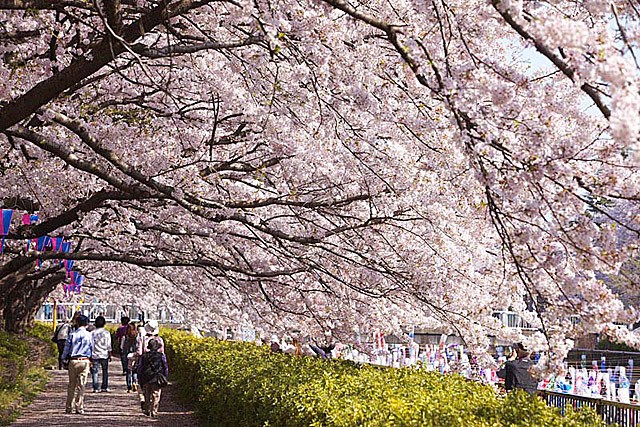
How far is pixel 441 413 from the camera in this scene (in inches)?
236

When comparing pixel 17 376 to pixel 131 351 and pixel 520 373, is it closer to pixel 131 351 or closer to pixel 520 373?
pixel 131 351

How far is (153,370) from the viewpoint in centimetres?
1438

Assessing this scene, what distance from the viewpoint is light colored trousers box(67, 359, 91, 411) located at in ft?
→ 49.3

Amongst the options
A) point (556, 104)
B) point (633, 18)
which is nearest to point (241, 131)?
point (556, 104)

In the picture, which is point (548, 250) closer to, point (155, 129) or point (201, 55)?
point (201, 55)

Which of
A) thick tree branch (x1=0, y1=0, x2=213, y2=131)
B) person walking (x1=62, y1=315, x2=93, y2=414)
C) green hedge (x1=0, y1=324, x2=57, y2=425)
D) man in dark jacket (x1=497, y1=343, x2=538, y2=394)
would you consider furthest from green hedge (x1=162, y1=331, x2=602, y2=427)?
green hedge (x1=0, y1=324, x2=57, y2=425)

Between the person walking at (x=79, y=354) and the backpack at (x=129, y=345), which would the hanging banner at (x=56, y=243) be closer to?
the person walking at (x=79, y=354)

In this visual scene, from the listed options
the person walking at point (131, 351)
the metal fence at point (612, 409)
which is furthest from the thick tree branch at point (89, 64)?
the person walking at point (131, 351)

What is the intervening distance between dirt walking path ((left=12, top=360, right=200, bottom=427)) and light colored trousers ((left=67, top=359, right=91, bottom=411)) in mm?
232

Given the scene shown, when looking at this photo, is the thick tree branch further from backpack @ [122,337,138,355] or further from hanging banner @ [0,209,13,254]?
backpack @ [122,337,138,355]

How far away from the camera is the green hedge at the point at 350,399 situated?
5.86m

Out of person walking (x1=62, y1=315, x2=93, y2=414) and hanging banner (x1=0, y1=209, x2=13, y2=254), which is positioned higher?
hanging banner (x1=0, y1=209, x2=13, y2=254)

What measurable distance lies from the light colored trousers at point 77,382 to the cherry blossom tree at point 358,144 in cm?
185

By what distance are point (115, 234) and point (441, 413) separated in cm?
825
